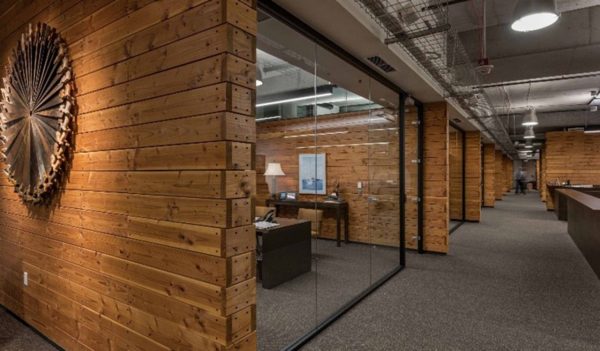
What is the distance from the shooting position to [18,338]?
9.70ft

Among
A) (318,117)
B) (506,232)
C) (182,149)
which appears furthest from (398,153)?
(506,232)

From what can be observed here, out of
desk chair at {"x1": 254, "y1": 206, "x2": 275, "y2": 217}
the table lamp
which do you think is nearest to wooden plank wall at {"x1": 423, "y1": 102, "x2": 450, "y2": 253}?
desk chair at {"x1": 254, "y1": 206, "x2": 275, "y2": 217}

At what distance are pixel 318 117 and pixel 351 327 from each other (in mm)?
2333

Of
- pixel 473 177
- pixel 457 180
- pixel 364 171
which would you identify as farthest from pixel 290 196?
pixel 473 177

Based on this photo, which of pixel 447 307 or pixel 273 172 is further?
pixel 447 307

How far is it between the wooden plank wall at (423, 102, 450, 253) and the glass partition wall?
39 cm

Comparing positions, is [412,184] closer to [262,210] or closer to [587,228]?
[587,228]

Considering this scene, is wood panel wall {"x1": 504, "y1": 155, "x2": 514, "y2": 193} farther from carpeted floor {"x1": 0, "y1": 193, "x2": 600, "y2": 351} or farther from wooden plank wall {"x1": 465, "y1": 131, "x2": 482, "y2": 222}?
carpeted floor {"x1": 0, "y1": 193, "x2": 600, "y2": 351}

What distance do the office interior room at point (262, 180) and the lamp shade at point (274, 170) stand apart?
3 cm

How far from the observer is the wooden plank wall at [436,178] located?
19.2 ft

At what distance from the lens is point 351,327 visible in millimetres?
3197

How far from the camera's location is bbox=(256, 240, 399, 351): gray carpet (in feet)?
10.2

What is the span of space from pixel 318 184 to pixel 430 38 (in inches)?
83.7

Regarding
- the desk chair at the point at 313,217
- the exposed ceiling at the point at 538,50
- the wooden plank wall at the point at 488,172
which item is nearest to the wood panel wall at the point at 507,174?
the wooden plank wall at the point at 488,172
